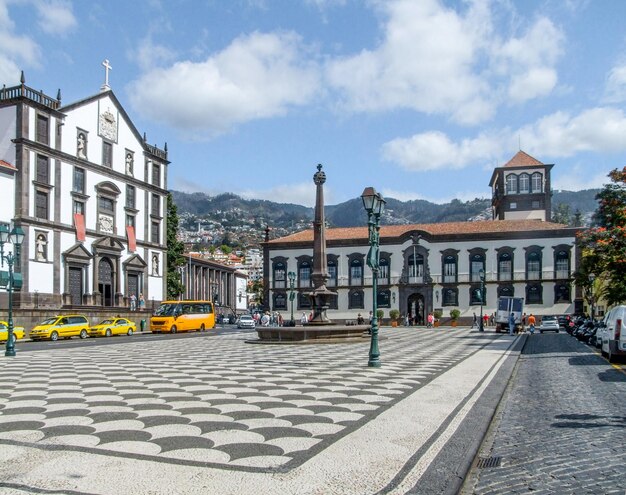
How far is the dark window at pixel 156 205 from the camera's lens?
5491 centimetres

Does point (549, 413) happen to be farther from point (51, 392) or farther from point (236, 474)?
point (51, 392)

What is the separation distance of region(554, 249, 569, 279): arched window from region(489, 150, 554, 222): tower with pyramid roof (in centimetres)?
1285

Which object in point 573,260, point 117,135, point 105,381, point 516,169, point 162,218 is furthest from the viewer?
point 516,169

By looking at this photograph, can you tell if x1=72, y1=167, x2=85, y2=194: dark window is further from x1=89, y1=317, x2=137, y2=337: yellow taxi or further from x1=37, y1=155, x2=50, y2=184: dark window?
x1=89, y1=317, x2=137, y2=337: yellow taxi

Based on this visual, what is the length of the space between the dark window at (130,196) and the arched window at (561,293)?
41315mm

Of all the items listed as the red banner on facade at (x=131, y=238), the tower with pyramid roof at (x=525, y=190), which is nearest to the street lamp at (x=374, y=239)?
the red banner on facade at (x=131, y=238)

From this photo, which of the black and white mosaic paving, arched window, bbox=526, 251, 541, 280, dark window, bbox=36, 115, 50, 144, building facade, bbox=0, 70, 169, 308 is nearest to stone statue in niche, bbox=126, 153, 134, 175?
building facade, bbox=0, 70, 169, 308

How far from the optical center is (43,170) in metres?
42.2

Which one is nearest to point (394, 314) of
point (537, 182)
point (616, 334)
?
point (537, 182)

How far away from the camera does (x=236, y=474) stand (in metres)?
5.16

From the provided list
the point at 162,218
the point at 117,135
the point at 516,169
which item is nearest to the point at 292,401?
the point at 117,135

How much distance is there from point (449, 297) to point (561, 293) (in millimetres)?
10960

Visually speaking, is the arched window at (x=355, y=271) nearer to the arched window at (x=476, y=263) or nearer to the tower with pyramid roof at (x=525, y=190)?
the arched window at (x=476, y=263)

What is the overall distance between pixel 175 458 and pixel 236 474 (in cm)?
79
